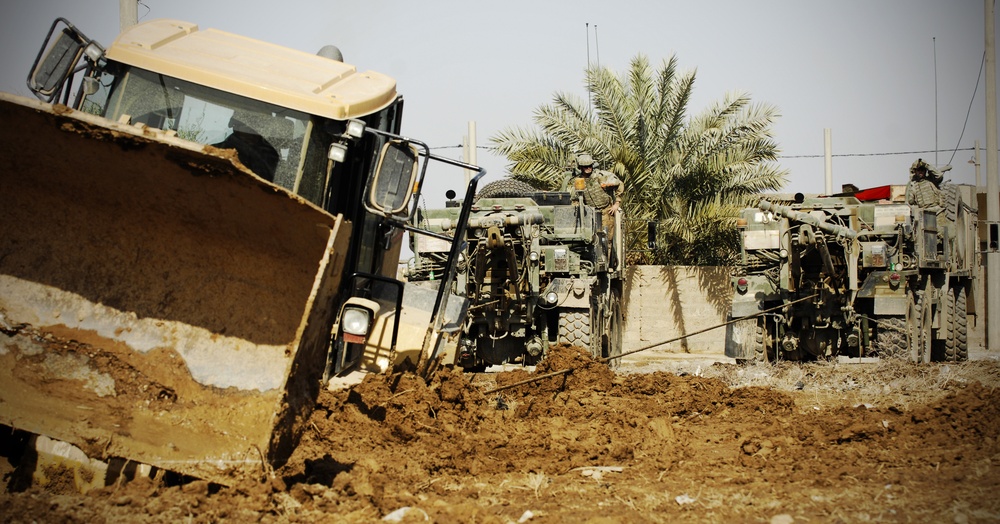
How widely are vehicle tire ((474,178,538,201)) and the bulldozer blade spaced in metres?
8.64

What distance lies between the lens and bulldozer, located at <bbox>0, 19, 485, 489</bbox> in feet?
15.0

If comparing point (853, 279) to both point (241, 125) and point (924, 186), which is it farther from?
point (241, 125)

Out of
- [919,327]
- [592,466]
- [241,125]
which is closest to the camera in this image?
[241,125]

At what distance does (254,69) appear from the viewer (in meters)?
5.83

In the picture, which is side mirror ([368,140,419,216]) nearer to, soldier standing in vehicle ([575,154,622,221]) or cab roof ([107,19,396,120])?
cab roof ([107,19,396,120])

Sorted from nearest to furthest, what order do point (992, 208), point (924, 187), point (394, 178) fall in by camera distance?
point (394, 178) → point (924, 187) → point (992, 208)

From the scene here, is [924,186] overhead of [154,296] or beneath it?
overhead

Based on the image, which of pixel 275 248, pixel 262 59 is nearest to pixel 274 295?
pixel 275 248

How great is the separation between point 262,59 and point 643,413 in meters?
4.49

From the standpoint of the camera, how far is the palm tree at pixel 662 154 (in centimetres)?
2128

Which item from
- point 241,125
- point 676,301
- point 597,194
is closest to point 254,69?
point 241,125

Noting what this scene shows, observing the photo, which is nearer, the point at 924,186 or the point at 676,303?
the point at 924,186

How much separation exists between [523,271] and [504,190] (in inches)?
129

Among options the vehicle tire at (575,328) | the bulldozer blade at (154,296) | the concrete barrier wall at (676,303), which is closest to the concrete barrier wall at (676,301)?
the concrete barrier wall at (676,303)
